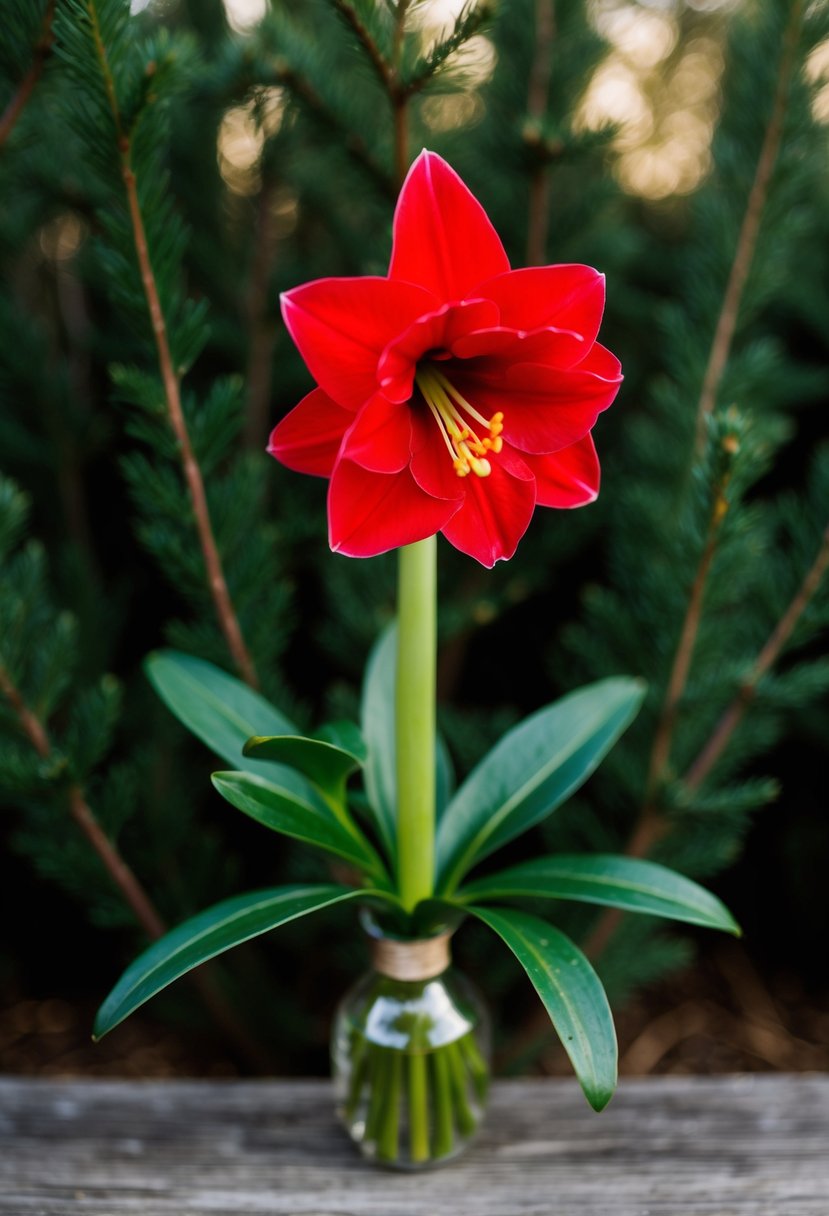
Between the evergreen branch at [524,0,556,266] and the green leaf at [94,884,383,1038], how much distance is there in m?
0.78

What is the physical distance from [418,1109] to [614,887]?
10.4 inches

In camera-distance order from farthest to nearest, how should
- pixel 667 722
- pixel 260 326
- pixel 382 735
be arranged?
pixel 260 326
pixel 667 722
pixel 382 735

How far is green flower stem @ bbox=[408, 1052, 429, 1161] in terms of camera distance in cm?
83

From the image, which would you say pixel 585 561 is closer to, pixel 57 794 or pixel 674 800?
pixel 674 800

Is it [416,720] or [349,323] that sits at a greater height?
[349,323]

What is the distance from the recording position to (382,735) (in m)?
0.92

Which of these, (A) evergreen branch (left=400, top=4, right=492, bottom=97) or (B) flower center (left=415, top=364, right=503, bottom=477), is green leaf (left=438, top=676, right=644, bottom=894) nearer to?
(B) flower center (left=415, top=364, right=503, bottom=477)

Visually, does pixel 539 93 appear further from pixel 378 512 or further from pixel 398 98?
pixel 378 512

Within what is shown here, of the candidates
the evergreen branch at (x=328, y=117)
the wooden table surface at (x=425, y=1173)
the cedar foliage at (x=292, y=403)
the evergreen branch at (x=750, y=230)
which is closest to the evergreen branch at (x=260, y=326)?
the cedar foliage at (x=292, y=403)

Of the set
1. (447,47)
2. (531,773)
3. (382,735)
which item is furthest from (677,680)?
(447,47)

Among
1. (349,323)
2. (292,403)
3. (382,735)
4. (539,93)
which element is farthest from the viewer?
(292,403)

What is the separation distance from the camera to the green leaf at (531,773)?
0.87 m

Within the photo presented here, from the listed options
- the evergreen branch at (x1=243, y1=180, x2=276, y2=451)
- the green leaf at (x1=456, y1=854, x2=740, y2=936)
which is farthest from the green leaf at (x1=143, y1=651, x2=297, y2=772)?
the evergreen branch at (x1=243, y1=180, x2=276, y2=451)

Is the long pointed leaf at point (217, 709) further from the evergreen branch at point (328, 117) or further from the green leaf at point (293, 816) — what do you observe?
the evergreen branch at point (328, 117)
